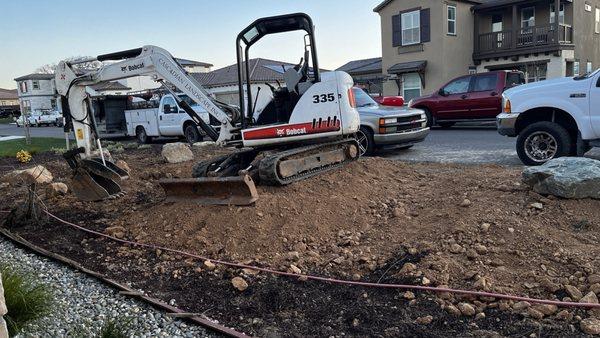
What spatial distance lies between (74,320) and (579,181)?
540 centimetres

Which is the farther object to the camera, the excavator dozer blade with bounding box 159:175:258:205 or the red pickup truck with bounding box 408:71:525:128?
the red pickup truck with bounding box 408:71:525:128

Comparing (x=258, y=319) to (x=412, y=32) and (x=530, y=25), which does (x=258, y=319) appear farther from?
(x=530, y=25)

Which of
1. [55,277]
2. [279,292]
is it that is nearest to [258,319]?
[279,292]

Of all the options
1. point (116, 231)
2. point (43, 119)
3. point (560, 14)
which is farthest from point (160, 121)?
point (43, 119)

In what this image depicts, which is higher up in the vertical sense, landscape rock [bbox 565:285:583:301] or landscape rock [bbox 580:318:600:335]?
landscape rock [bbox 565:285:583:301]

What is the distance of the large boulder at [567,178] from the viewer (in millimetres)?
5883

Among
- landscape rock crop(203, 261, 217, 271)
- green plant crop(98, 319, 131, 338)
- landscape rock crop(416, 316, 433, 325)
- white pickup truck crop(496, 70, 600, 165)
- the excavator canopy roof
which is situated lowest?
landscape rock crop(416, 316, 433, 325)

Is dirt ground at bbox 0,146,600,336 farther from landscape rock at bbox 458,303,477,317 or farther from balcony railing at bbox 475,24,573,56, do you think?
balcony railing at bbox 475,24,573,56

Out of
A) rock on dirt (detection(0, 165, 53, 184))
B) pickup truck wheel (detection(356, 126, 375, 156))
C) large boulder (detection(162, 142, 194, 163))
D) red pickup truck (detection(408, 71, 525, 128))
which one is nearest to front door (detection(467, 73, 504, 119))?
red pickup truck (detection(408, 71, 525, 128))

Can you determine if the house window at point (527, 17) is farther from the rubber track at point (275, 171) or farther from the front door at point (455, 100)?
the rubber track at point (275, 171)

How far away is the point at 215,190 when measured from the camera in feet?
22.2

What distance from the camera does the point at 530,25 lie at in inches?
1140

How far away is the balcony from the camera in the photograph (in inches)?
1067

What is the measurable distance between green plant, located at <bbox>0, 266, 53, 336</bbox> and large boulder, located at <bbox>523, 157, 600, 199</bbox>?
5342mm
